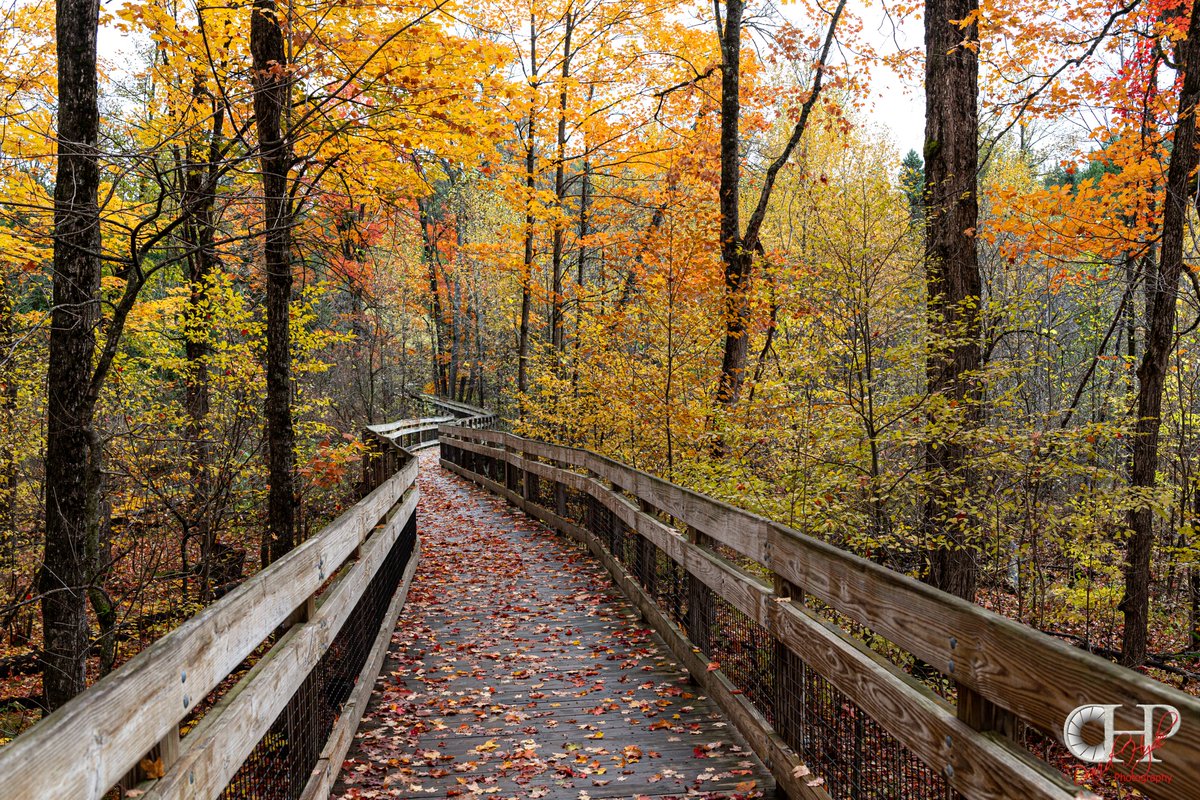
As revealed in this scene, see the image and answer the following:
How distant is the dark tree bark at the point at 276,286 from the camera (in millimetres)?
8266

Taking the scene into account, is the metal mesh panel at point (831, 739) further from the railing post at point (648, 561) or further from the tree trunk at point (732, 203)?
the tree trunk at point (732, 203)

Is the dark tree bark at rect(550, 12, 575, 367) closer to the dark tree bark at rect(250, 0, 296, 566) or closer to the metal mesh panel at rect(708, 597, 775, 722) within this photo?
the dark tree bark at rect(250, 0, 296, 566)

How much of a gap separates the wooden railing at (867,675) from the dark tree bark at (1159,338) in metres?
2.18

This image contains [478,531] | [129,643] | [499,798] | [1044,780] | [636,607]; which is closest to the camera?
[1044,780]

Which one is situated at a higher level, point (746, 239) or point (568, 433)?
point (746, 239)

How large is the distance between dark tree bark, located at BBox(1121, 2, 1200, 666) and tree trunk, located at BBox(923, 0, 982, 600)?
1539 mm

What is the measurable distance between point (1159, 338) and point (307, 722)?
798cm

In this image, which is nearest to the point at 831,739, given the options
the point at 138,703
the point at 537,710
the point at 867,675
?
the point at 867,675

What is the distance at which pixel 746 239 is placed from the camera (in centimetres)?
1333

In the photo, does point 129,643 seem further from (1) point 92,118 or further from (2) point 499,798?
(2) point 499,798

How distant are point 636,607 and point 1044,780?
6.02m

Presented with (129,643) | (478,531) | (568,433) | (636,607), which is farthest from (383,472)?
(568,433)

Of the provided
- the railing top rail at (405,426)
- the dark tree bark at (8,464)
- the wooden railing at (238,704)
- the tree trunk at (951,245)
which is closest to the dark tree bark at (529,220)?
the railing top rail at (405,426)

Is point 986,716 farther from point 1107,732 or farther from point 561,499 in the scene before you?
point 561,499
